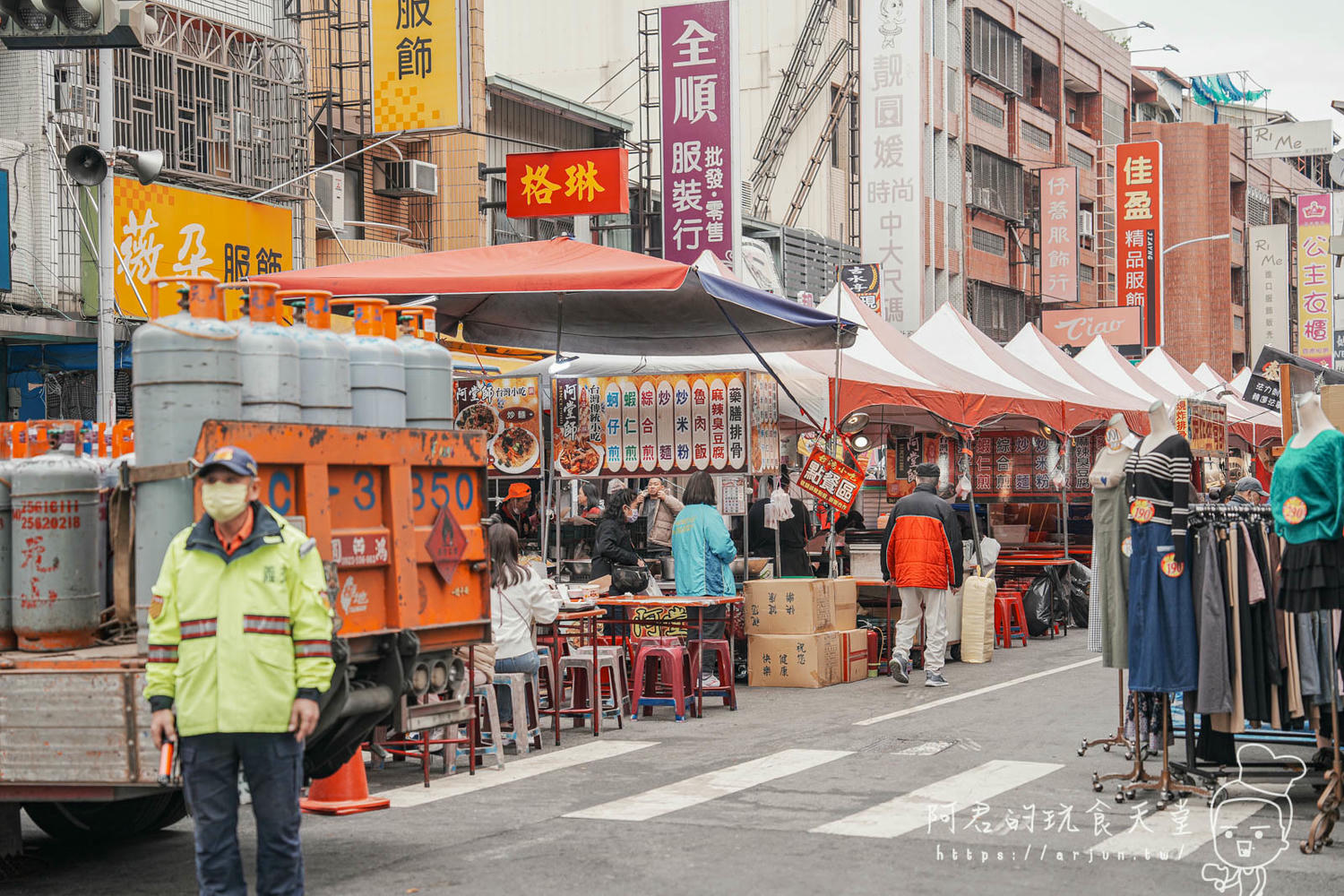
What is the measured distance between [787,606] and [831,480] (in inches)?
61.9

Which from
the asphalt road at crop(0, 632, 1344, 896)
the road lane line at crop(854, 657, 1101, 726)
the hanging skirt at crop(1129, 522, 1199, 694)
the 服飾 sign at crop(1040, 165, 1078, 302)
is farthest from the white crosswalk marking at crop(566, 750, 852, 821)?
the 服飾 sign at crop(1040, 165, 1078, 302)

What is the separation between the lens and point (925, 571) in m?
15.2

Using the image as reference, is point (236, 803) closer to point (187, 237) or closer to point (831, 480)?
point (831, 480)

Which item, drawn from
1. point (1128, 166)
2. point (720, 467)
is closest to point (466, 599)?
point (720, 467)

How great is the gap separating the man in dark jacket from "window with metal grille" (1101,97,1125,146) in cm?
4791

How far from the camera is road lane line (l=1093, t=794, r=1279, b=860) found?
7745mm

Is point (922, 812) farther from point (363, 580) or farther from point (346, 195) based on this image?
point (346, 195)

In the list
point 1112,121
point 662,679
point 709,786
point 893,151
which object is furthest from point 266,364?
point 1112,121

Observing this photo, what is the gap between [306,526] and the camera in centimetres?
664

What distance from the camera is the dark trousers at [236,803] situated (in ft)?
19.2

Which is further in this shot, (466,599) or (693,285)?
(693,285)

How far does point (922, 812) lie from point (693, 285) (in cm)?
586

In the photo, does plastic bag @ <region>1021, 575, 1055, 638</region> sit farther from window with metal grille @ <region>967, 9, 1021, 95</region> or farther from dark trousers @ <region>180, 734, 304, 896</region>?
window with metal grille @ <region>967, 9, 1021, 95</region>

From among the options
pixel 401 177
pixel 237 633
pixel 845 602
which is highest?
pixel 401 177
